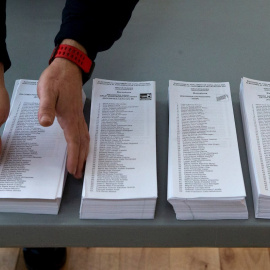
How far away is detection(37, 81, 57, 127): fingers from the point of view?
669mm

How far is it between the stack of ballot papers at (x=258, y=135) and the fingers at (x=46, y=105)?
38 cm

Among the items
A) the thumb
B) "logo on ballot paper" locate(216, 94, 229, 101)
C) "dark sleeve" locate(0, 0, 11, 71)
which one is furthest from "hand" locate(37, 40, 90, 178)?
"logo on ballot paper" locate(216, 94, 229, 101)

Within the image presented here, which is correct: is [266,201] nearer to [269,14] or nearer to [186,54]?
[186,54]

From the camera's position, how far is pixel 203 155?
0.71m

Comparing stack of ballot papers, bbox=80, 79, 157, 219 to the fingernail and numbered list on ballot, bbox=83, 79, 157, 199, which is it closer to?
numbered list on ballot, bbox=83, 79, 157, 199

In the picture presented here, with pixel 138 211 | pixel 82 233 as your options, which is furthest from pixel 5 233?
pixel 138 211

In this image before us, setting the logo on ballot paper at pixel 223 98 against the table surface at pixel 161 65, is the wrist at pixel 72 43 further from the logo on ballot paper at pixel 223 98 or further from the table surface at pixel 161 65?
the logo on ballot paper at pixel 223 98

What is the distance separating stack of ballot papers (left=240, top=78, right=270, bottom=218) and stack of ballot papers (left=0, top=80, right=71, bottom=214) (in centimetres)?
35

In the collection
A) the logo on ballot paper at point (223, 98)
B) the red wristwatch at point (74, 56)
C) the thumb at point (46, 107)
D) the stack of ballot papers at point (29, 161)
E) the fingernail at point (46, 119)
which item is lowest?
the stack of ballot papers at point (29, 161)

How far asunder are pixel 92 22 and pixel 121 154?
31 centimetres

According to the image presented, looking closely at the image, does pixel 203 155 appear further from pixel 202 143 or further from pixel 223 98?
pixel 223 98

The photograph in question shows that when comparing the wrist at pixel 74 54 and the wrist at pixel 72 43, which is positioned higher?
the wrist at pixel 72 43

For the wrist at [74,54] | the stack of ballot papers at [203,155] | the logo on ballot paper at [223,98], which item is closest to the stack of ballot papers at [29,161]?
the wrist at [74,54]

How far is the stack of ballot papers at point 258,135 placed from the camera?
0.67 m
